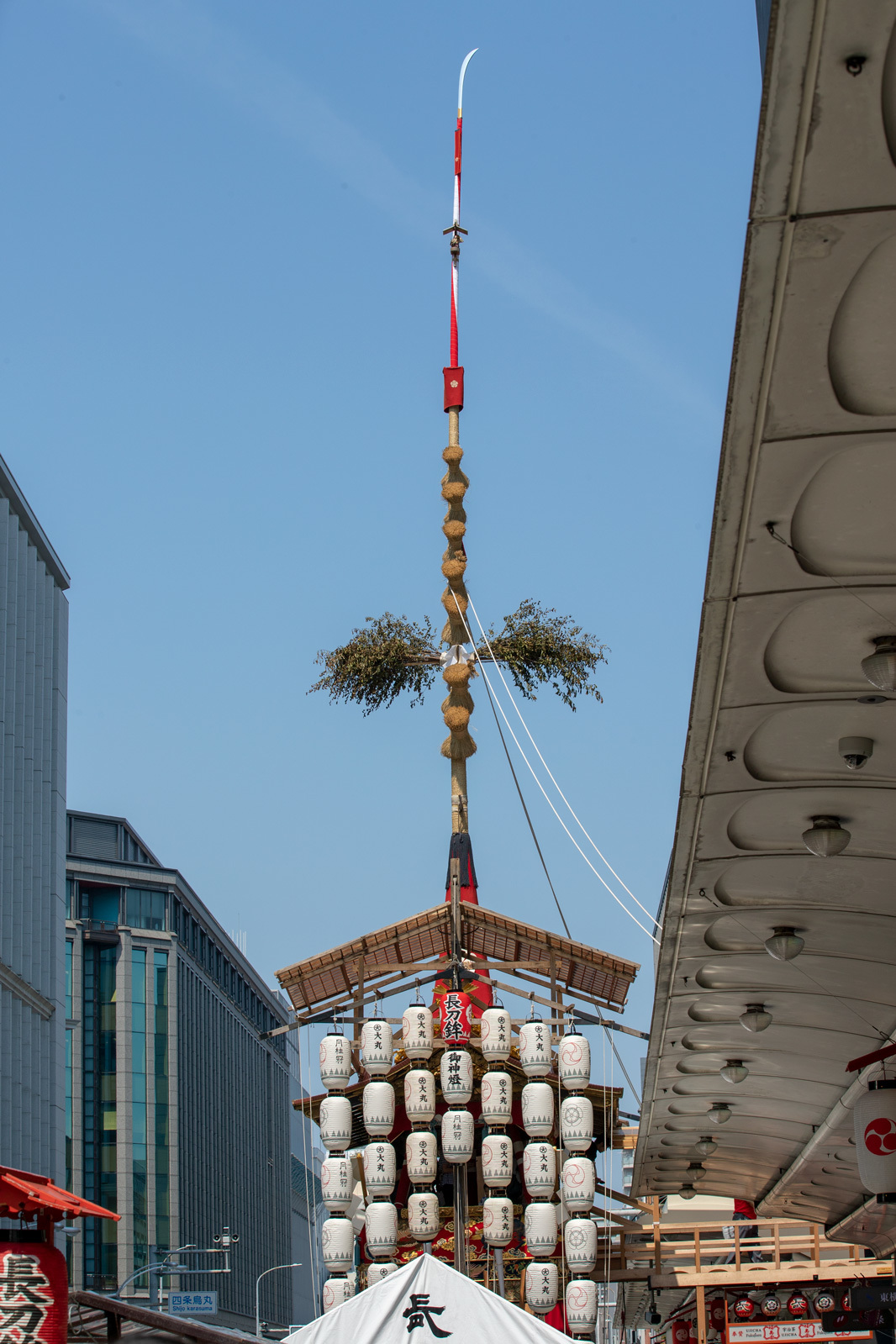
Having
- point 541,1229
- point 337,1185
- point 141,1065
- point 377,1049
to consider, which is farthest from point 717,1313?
point 141,1065

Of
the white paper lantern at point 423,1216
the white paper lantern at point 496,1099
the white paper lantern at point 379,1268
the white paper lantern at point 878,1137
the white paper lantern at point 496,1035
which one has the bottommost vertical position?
the white paper lantern at point 379,1268

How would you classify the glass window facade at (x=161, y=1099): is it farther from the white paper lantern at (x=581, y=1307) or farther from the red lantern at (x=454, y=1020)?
the white paper lantern at (x=581, y=1307)

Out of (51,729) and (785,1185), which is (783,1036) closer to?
(785,1185)

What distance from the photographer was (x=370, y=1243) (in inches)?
866

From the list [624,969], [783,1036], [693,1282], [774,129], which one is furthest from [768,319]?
[693,1282]

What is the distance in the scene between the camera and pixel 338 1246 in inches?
879

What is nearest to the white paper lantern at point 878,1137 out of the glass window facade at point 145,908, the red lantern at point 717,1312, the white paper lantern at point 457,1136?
the white paper lantern at point 457,1136

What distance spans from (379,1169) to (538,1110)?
97.4 inches

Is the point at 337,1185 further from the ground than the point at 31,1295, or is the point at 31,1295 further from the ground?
the point at 337,1185

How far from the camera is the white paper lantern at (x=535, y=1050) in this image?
22.1 metres

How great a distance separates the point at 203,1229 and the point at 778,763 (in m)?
83.6

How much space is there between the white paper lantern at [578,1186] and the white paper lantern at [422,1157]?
1.88 meters

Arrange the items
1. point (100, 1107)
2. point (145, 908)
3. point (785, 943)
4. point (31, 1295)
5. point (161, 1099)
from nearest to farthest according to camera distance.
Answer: point (31, 1295) → point (785, 943) → point (100, 1107) → point (161, 1099) → point (145, 908)

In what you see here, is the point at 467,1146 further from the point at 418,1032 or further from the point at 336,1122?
the point at 336,1122
